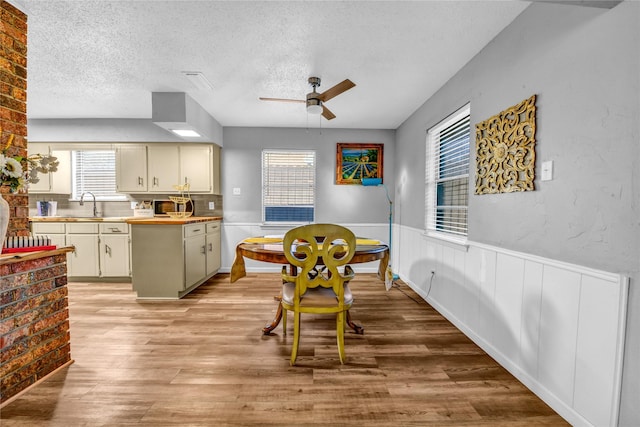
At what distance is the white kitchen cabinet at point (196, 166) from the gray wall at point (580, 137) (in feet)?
12.3

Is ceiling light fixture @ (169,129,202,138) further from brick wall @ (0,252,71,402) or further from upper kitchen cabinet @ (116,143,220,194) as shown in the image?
brick wall @ (0,252,71,402)

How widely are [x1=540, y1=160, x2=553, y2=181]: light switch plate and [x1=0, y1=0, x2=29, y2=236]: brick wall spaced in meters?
3.27

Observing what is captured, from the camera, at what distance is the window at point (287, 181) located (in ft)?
15.5

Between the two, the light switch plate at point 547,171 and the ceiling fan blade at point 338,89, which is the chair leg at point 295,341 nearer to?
the light switch plate at point 547,171

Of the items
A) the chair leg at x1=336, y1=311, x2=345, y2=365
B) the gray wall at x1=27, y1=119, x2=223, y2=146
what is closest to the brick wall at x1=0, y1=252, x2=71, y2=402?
the chair leg at x1=336, y1=311, x2=345, y2=365

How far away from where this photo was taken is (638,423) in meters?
1.19

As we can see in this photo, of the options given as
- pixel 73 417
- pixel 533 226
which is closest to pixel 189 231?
pixel 73 417

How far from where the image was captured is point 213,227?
4.37 m

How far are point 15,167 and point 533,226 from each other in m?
3.02

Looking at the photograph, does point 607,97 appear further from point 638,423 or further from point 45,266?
point 45,266

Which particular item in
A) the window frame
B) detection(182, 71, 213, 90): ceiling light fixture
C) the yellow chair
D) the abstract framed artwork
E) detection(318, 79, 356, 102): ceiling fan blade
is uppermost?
detection(182, 71, 213, 90): ceiling light fixture

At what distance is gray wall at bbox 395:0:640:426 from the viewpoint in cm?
121

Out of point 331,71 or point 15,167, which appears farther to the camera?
point 331,71

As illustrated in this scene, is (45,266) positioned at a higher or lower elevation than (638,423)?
higher
